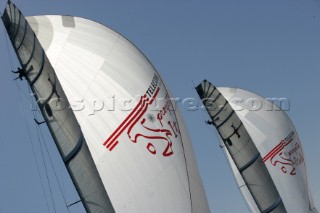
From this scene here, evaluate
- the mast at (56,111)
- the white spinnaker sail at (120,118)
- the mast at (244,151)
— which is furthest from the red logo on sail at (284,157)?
the mast at (56,111)

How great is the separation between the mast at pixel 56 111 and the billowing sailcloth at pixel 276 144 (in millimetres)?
13202

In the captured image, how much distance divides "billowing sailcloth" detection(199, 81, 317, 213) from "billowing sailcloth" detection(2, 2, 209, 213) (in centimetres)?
1048

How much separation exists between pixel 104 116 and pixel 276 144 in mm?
14378

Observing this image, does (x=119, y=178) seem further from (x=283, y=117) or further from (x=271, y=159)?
(x=283, y=117)

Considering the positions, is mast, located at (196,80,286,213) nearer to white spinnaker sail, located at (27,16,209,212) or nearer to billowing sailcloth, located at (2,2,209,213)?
billowing sailcloth, located at (2,2,209,213)

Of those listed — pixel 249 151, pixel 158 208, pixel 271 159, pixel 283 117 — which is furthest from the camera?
pixel 283 117

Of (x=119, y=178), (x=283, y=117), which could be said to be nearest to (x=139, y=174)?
(x=119, y=178)

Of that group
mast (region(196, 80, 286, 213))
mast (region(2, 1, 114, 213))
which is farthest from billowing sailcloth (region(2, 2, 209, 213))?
mast (region(196, 80, 286, 213))

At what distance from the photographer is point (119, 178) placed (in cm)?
1192

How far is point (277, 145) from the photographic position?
2455 centimetres

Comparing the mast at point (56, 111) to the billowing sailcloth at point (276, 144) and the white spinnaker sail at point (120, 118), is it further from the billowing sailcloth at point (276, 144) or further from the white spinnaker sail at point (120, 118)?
the billowing sailcloth at point (276, 144)

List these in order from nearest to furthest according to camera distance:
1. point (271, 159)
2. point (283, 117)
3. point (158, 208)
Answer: point (158, 208)
point (271, 159)
point (283, 117)

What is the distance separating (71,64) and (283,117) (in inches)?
647

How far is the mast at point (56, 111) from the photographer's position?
11.2 meters
